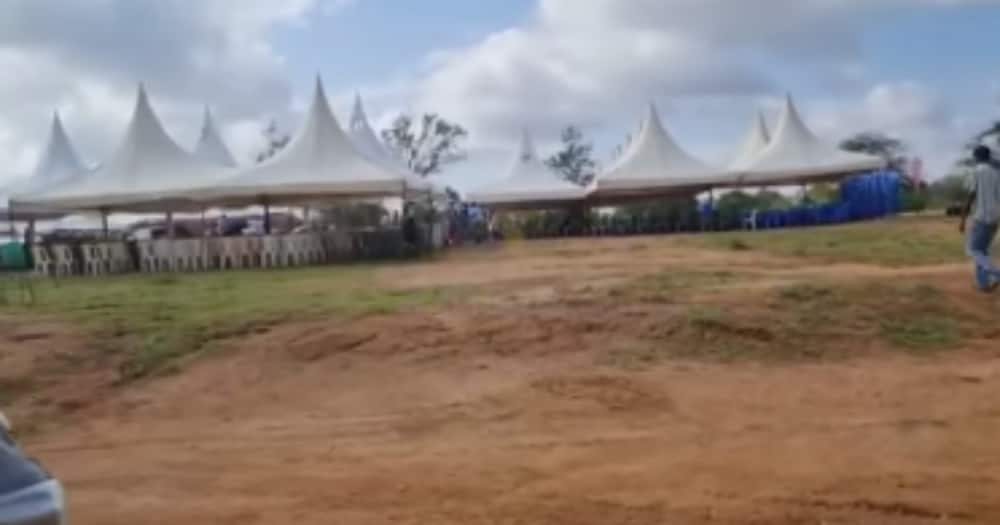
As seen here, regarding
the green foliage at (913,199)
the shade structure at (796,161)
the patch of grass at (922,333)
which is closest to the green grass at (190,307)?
the patch of grass at (922,333)

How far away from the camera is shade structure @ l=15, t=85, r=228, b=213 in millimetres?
27750

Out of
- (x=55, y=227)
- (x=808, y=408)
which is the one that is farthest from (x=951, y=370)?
(x=55, y=227)

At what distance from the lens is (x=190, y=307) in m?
13.9

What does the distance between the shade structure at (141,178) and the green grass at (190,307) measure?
7.48 metres

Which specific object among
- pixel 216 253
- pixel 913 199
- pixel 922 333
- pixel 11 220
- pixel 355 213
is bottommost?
pixel 922 333

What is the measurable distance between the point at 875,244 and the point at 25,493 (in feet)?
71.6

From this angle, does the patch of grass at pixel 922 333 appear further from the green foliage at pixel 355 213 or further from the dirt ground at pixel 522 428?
the green foliage at pixel 355 213

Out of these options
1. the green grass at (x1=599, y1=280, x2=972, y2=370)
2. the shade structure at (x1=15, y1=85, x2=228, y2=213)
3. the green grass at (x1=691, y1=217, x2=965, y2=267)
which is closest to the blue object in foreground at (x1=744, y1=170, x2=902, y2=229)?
the green grass at (x1=691, y1=217, x2=965, y2=267)

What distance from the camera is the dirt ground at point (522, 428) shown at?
6074 millimetres

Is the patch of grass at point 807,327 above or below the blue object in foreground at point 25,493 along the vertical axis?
below

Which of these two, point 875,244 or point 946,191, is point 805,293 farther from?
point 946,191

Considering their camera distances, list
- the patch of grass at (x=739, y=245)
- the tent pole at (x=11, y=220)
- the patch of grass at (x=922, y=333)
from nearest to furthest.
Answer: the patch of grass at (x=922, y=333) < the patch of grass at (x=739, y=245) < the tent pole at (x=11, y=220)

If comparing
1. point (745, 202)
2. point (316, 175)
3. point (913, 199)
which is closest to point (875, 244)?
point (316, 175)

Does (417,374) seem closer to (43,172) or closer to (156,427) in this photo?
(156,427)
